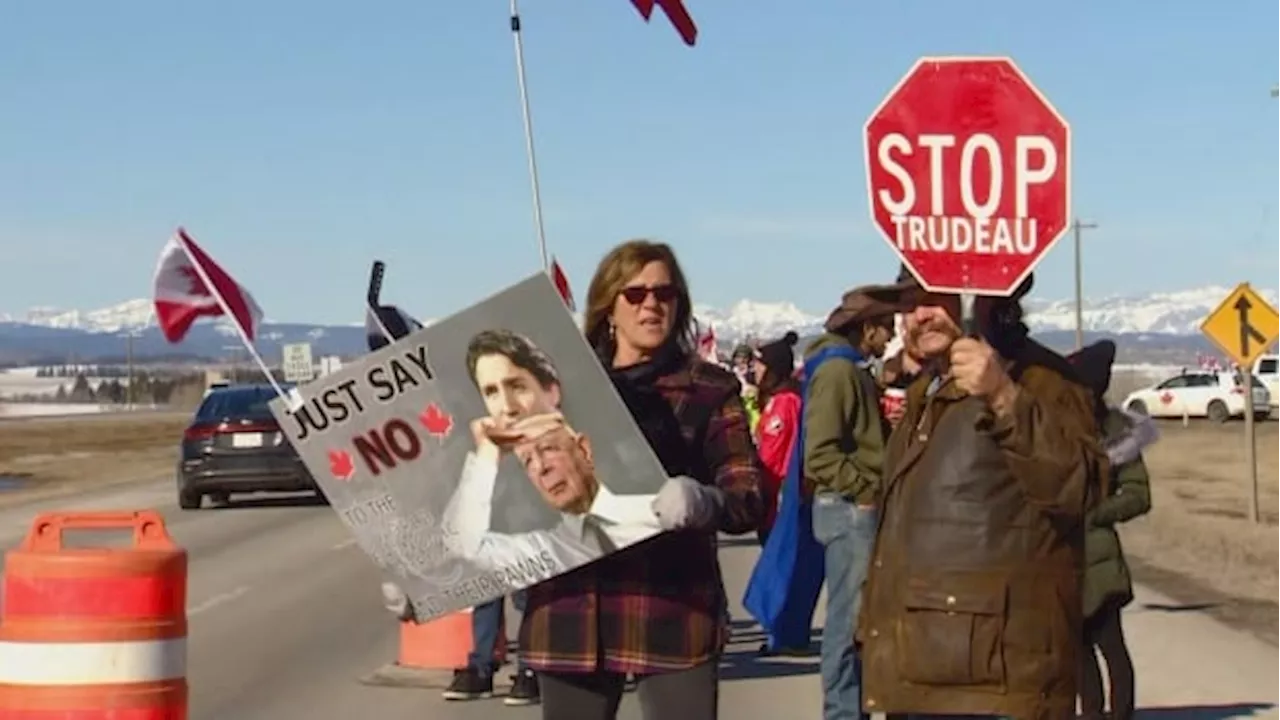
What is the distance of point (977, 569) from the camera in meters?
4.88

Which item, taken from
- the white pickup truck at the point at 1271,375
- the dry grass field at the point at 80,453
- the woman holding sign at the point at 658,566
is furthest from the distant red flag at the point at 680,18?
the white pickup truck at the point at 1271,375

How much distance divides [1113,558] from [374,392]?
3684 millimetres

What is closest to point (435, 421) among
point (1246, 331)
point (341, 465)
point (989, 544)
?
point (341, 465)

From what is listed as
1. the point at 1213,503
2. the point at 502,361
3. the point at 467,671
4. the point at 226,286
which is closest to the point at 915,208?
the point at 502,361

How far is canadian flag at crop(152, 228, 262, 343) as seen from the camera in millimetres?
7459

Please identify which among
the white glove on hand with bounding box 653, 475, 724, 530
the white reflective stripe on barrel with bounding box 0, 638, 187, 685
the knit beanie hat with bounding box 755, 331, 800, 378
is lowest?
the white reflective stripe on barrel with bounding box 0, 638, 187, 685

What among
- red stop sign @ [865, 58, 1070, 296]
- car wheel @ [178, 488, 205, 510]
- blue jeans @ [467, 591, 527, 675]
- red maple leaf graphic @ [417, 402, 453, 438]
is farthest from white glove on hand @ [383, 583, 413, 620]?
car wheel @ [178, 488, 205, 510]

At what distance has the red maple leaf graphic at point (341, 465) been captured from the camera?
16.9ft

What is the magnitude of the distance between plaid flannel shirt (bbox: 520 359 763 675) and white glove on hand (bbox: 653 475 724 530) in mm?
86

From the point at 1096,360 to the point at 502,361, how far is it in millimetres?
2399

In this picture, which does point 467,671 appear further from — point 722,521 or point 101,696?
point 722,521

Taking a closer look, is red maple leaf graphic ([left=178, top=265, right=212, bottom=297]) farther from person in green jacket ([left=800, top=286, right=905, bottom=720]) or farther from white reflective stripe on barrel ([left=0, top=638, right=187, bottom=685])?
person in green jacket ([left=800, top=286, right=905, bottom=720])

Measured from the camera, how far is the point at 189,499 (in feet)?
86.1

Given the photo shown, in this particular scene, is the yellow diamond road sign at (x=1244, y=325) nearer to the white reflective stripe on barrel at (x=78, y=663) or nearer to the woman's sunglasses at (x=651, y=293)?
the white reflective stripe on barrel at (x=78, y=663)
